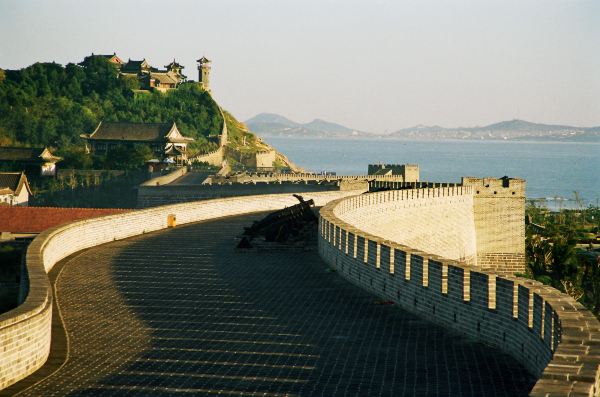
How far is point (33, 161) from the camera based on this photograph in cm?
9512

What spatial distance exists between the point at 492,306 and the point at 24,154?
8717 cm

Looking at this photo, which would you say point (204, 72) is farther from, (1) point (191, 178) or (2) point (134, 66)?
(1) point (191, 178)

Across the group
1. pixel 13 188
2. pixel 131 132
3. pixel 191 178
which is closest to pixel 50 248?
pixel 191 178

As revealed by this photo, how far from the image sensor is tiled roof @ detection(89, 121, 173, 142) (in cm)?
10900

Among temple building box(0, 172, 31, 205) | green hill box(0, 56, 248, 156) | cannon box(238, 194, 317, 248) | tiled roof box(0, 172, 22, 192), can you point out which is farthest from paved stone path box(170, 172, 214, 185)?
green hill box(0, 56, 248, 156)

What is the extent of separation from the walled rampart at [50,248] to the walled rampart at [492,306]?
5.12 meters

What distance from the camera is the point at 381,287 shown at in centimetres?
1759

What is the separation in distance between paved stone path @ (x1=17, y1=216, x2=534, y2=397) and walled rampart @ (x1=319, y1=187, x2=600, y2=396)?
0.24 metres

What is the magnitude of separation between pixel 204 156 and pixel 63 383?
101440mm

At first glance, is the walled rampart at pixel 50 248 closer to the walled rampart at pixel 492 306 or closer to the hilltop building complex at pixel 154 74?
the walled rampart at pixel 492 306

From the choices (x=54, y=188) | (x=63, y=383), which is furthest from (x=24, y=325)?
(x=54, y=188)

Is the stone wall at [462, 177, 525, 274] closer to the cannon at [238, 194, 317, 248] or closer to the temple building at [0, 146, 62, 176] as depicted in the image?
the cannon at [238, 194, 317, 248]

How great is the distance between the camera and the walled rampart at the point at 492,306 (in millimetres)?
9461

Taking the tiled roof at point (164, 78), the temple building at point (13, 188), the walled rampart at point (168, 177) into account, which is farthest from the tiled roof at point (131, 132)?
the tiled roof at point (164, 78)
